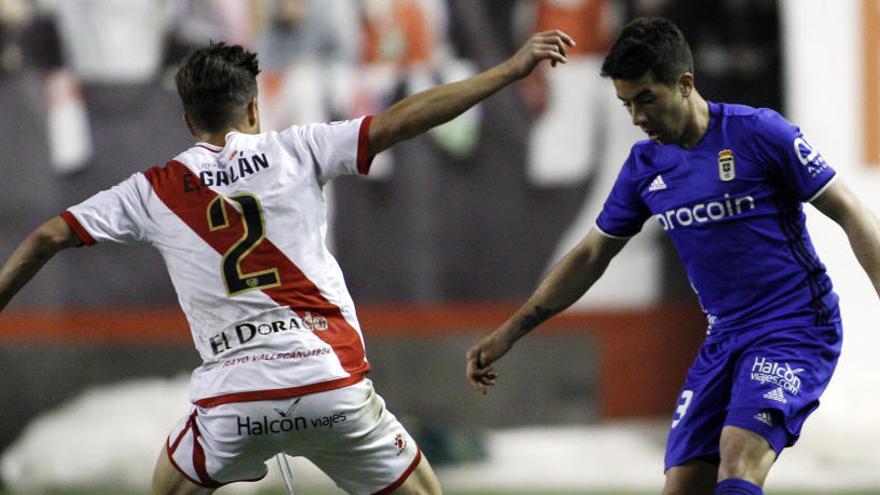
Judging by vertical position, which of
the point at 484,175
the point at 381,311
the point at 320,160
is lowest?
the point at 381,311

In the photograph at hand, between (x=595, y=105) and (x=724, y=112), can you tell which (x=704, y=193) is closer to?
(x=724, y=112)

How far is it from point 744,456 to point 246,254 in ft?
5.81

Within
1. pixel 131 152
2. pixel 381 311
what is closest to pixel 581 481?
pixel 381 311

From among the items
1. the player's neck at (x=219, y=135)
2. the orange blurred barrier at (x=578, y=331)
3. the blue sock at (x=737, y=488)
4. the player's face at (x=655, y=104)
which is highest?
the player's neck at (x=219, y=135)

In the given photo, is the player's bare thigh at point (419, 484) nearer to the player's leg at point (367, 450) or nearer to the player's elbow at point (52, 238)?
the player's leg at point (367, 450)

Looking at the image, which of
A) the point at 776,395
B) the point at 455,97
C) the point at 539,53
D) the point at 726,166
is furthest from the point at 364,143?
the point at 776,395

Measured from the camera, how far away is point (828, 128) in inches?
389

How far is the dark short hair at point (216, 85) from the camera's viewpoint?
471cm

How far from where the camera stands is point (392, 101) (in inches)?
411

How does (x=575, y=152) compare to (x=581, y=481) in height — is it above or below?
above

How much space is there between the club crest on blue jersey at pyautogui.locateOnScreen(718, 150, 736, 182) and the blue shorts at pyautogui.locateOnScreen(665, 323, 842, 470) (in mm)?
550

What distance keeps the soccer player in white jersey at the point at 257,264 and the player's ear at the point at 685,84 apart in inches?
20.7

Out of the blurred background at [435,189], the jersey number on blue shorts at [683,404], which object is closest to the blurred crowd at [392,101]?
the blurred background at [435,189]

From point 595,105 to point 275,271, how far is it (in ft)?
20.9
